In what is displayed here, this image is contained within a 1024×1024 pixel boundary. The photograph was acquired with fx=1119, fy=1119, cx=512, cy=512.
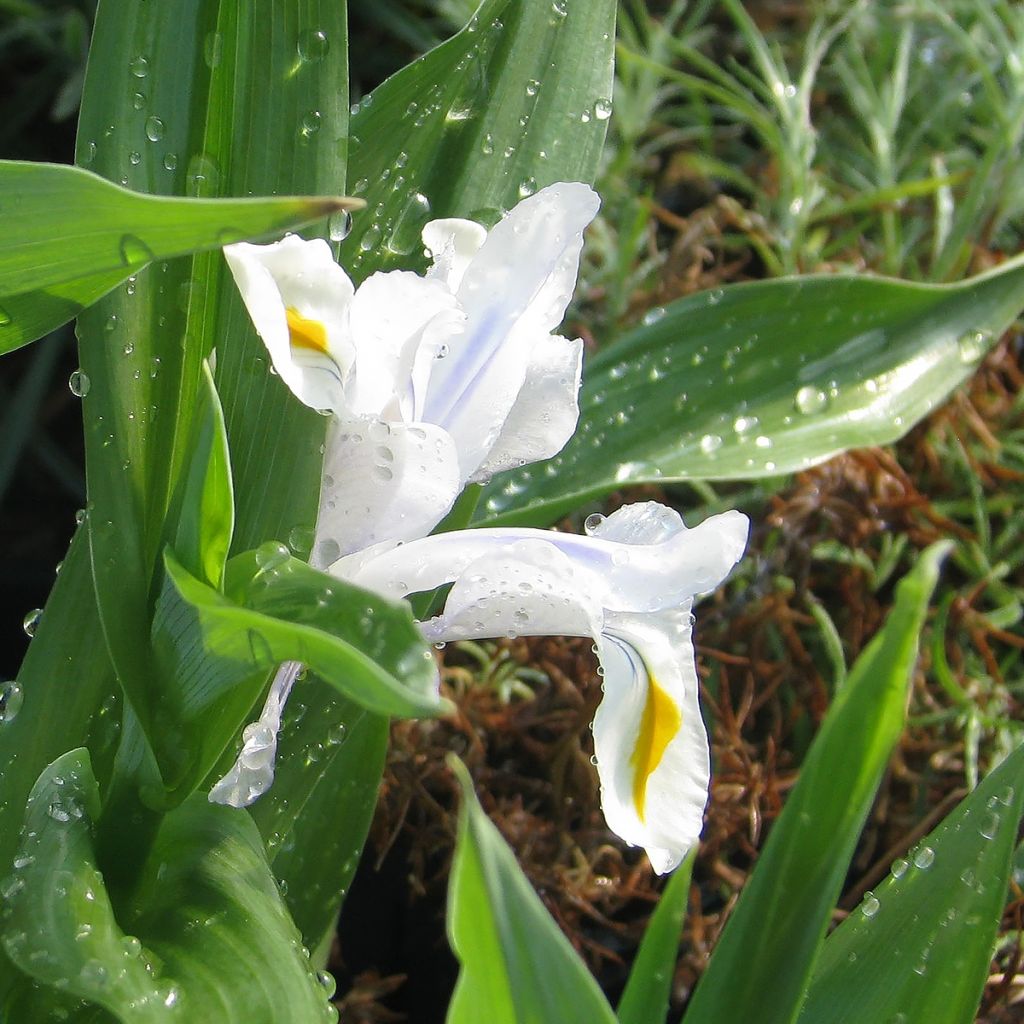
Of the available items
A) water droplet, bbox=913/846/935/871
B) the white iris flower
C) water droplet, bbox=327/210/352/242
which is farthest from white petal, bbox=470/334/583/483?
water droplet, bbox=913/846/935/871

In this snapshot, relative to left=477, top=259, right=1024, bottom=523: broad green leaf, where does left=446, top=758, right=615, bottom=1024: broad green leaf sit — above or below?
below

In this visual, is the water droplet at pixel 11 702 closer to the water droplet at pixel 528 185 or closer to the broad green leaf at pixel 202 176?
the broad green leaf at pixel 202 176

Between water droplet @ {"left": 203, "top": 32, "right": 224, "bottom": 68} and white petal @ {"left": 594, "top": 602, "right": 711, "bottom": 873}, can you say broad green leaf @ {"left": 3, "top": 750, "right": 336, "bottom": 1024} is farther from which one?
water droplet @ {"left": 203, "top": 32, "right": 224, "bottom": 68}

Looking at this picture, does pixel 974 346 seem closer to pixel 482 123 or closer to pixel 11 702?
pixel 482 123

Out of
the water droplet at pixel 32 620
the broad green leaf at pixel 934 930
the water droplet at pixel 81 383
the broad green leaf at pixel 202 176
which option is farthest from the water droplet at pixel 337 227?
the broad green leaf at pixel 934 930

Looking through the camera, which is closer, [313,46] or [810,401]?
[313,46]

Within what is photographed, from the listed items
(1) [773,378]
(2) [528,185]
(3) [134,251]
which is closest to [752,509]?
(1) [773,378]
